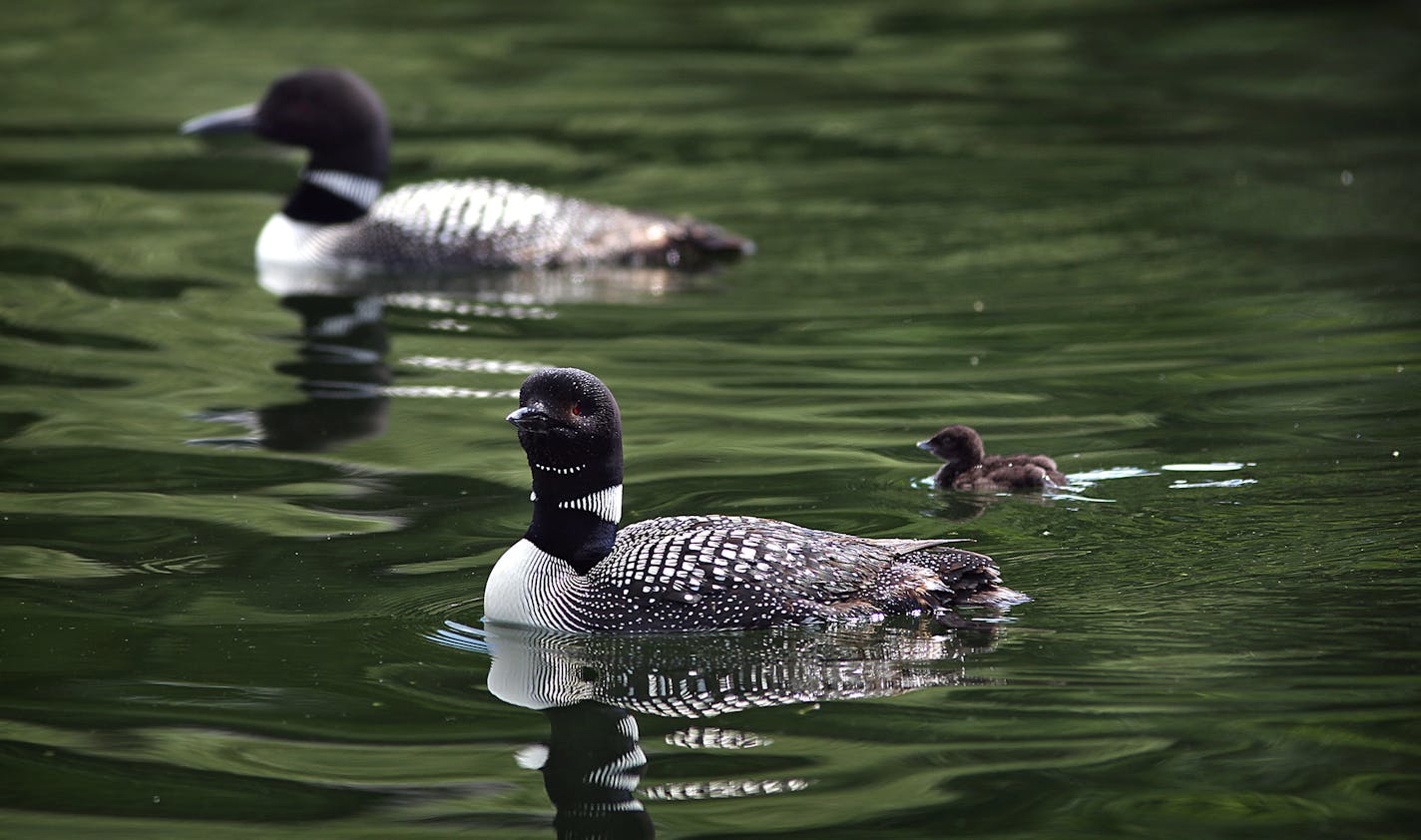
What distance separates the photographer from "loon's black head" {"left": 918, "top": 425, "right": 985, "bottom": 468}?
7.68 m

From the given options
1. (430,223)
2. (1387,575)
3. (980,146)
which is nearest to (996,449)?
(1387,575)

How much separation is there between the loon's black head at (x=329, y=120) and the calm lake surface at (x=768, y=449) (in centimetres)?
82

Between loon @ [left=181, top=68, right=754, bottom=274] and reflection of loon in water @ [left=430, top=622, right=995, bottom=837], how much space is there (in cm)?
602

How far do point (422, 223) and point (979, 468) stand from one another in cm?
549

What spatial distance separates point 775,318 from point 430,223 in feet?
8.45

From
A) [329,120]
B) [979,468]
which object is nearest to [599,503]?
[979,468]

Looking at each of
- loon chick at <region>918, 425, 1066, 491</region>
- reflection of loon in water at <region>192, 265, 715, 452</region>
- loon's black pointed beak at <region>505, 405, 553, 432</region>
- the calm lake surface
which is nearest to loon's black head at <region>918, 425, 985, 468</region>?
loon chick at <region>918, 425, 1066, 491</region>

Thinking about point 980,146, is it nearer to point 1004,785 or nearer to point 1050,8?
point 1050,8

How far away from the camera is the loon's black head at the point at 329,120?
12.6 metres

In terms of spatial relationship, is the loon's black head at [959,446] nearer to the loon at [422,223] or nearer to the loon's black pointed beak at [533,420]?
the loon's black pointed beak at [533,420]

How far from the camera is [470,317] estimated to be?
11047 mm

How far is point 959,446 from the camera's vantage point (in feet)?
25.2

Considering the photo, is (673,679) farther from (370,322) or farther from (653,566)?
(370,322)

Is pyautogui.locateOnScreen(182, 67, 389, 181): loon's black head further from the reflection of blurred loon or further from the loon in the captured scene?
the reflection of blurred loon
